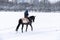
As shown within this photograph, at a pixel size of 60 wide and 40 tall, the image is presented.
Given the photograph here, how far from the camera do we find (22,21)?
10.2 m

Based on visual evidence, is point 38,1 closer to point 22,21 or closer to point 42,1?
point 42,1

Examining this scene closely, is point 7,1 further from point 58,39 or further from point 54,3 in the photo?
point 58,39

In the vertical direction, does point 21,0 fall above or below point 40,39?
below

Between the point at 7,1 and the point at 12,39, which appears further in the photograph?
the point at 7,1

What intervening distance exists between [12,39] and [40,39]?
122 cm

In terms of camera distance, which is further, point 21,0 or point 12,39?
point 21,0

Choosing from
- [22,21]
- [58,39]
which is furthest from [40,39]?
[22,21]

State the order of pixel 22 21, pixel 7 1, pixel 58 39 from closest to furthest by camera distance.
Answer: pixel 58 39 < pixel 22 21 < pixel 7 1

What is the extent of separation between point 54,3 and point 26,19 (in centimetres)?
4959

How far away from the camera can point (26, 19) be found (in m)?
10.3

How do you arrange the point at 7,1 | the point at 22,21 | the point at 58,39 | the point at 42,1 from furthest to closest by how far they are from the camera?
the point at 42,1
the point at 7,1
the point at 22,21
the point at 58,39

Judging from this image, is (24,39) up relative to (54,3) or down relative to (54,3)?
up

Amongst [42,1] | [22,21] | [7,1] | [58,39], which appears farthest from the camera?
[42,1]

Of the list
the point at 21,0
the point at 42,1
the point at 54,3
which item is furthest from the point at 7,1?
the point at 54,3
